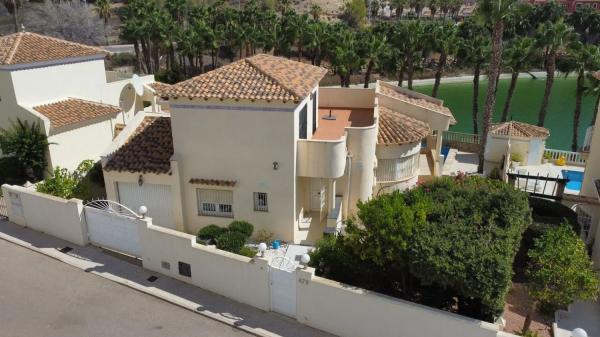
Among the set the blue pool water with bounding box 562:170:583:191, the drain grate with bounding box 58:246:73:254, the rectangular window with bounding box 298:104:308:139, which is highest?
the rectangular window with bounding box 298:104:308:139

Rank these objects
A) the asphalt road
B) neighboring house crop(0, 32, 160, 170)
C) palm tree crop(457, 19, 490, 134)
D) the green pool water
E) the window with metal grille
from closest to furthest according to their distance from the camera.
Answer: the asphalt road, neighboring house crop(0, 32, 160, 170), the window with metal grille, palm tree crop(457, 19, 490, 134), the green pool water

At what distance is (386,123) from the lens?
2439cm

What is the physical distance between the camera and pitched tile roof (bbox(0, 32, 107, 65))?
23453mm

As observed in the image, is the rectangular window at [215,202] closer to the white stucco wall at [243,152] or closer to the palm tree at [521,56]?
the white stucco wall at [243,152]

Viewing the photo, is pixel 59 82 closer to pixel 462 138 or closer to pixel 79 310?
pixel 79 310

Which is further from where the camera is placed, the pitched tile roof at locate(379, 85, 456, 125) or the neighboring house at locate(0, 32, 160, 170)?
the pitched tile roof at locate(379, 85, 456, 125)

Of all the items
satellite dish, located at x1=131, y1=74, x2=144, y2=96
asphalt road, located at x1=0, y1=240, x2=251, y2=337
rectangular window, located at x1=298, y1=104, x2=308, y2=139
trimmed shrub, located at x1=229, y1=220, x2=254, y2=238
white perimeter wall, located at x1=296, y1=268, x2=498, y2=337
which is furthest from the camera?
satellite dish, located at x1=131, y1=74, x2=144, y2=96

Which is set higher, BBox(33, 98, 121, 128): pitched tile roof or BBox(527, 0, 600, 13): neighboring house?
BBox(527, 0, 600, 13): neighboring house

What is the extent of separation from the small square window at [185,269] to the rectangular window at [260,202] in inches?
163

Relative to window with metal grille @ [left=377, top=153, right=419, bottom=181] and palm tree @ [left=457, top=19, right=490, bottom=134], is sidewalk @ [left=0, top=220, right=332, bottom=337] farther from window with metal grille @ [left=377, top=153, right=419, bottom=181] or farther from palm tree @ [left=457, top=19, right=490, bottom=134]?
palm tree @ [left=457, top=19, right=490, bottom=134]

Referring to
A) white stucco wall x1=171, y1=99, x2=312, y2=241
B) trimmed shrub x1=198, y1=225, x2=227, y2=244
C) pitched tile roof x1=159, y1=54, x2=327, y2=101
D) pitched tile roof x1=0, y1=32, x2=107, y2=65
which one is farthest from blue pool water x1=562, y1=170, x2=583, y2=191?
pitched tile roof x1=0, y1=32, x2=107, y2=65

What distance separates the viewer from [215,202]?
19.4m

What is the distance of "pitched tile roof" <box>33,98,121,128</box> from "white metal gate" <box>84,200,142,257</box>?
6.99m

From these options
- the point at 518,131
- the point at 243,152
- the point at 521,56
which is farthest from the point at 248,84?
the point at 521,56
